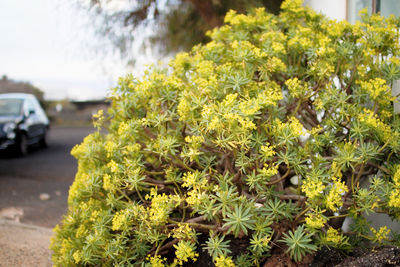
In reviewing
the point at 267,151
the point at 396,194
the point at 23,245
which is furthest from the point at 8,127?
the point at 396,194

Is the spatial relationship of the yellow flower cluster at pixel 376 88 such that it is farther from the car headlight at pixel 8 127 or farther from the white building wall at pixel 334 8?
the car headlight at pixel 8 127

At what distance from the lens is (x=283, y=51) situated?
3447 millimetres

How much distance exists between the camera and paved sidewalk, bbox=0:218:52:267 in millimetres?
4098

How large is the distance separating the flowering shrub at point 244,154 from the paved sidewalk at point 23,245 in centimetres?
52

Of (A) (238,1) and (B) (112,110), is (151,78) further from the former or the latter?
(A) (238,1)

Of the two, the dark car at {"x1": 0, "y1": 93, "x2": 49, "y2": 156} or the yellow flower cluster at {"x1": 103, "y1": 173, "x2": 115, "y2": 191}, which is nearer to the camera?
the yellow flower cluster at {"x1": 103, "y1": 173, "x2": 115, "y2": 191}

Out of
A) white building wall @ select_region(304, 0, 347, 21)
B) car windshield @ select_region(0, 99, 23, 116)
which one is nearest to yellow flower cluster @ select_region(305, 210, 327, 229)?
white building wall @ select_region(304, 0, 347, 21)

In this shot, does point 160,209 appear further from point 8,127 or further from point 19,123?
point 19,123

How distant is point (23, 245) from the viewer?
177 inches

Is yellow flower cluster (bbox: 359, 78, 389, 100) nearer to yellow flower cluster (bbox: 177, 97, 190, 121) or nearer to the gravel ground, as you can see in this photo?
yellow flower cluster (bbox: 177, 97, 190, 121)

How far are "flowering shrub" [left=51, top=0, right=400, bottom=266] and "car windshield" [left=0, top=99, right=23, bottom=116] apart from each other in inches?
349

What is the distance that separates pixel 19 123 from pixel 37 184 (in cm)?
363

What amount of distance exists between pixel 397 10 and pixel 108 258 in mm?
3999

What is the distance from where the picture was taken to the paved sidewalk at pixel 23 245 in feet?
13.4
